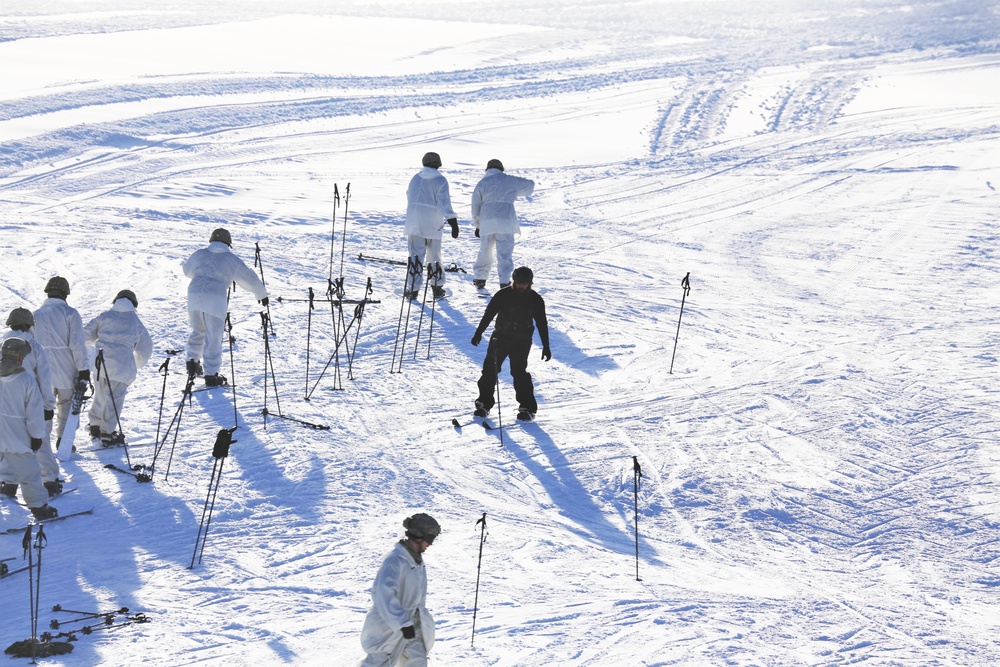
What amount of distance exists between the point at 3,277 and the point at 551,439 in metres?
7.45

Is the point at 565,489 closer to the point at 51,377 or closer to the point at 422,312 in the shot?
the point at 422,312

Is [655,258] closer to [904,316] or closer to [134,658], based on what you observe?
[904,316]

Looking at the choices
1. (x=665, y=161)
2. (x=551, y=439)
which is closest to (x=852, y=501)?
(x=551, y=439)

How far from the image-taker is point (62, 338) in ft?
30.3

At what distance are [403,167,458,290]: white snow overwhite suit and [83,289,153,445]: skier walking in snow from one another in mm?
4038

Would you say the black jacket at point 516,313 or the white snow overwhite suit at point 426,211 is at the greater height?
the white snow overwhite suit at point 426,211

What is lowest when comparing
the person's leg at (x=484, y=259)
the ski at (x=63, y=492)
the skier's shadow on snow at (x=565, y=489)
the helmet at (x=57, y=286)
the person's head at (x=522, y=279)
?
the skier's shadow on snow at (x=565, y=489)

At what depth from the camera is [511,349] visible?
34.1 feet

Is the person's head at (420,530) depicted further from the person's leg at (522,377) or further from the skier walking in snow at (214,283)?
the skier walking in snow at (214,283)

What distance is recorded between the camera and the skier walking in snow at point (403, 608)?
587 centimetres

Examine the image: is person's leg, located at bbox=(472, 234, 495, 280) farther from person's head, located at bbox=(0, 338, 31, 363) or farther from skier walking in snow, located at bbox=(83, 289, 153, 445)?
person's head, located at bbox=(0, 338, 31, 363)

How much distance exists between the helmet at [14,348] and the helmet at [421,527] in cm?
370

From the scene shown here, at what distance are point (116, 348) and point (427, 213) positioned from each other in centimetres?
475

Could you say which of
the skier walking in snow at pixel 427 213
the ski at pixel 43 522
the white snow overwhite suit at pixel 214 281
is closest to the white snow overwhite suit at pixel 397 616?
the ski at pixel 43 522
